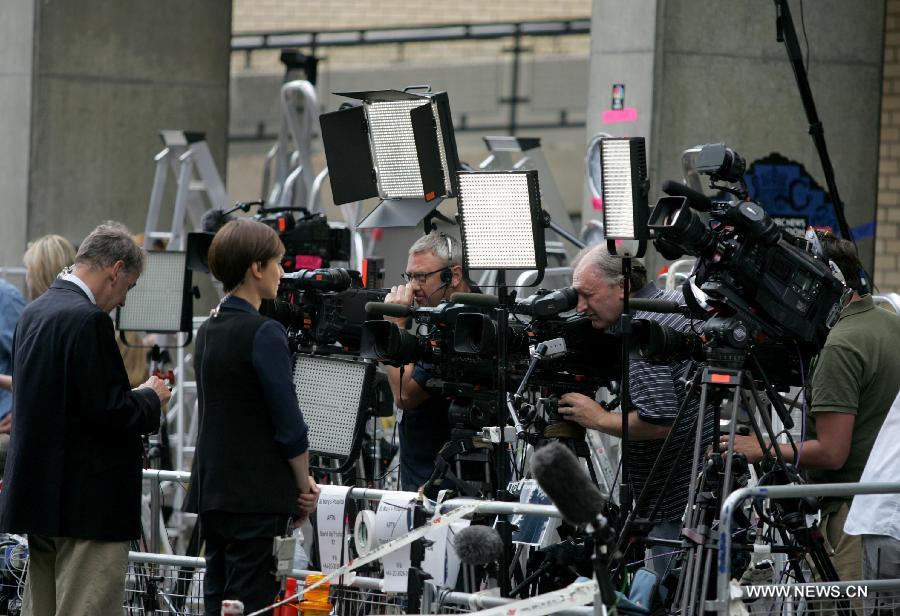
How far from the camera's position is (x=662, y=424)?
15.1 feet

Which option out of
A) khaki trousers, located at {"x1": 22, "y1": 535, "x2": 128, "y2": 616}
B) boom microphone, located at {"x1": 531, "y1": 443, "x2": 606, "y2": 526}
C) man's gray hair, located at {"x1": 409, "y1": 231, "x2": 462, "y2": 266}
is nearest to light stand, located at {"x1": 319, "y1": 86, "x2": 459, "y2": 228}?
man's gray hair, located at {"x1": 409, "y1": 231, "x2": 462, "y2": 266}

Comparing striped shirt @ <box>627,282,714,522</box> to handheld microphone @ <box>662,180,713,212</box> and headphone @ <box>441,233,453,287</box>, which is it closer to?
handheld microphone @ <box>662,180,713,212</box>

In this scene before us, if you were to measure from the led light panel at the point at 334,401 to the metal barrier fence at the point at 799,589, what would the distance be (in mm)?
1426

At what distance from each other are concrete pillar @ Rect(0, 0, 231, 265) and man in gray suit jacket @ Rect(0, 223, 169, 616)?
5.51m

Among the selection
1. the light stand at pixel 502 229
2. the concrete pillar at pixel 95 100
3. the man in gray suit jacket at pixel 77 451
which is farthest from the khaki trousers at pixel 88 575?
the concrete pillar at pixel 95 100

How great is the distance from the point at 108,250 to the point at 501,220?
1.19m

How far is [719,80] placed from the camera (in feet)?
24.9

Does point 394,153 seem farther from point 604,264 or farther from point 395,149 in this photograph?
point 604,264

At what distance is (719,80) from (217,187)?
3.04m

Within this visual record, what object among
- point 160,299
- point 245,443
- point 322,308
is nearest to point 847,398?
point 245,443

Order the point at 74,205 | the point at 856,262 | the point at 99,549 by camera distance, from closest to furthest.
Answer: the point at 99,549
the point at 856,262
the point at 74,205

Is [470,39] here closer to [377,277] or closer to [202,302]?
[202,302]

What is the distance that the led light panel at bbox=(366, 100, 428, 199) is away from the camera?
17.7 ft

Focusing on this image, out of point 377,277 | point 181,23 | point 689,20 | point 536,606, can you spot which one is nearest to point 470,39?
point 181,23
